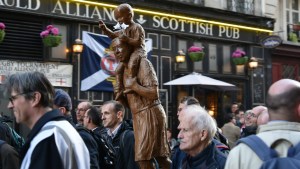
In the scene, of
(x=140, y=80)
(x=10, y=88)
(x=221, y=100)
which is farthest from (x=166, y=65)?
(x=10, y=88)

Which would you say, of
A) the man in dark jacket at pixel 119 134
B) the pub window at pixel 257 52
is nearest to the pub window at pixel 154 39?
the pub window at pixel 257 52

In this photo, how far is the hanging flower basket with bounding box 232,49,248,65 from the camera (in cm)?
2000

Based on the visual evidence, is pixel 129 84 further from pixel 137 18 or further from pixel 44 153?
pixel 137 18

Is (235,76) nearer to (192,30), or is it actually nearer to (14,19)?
(192,30)

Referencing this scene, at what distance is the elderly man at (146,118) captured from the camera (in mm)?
6051

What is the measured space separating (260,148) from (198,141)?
151 cm

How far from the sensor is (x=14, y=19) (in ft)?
48.2

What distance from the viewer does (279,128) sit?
10.3 ft

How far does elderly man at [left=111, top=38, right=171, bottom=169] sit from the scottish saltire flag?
9236mm

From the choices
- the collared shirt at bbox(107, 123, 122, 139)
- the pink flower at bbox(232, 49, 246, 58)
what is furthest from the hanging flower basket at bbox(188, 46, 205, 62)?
the collared shirt at bbox(107, 123, 122, 139)

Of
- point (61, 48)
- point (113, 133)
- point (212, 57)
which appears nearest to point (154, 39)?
point (212, 57)

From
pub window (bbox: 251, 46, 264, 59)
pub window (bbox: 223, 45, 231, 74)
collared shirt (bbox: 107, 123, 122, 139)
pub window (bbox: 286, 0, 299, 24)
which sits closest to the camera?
collared shirt (bbox: 107, 123, 122, 139)

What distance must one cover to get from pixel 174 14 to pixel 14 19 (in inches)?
237

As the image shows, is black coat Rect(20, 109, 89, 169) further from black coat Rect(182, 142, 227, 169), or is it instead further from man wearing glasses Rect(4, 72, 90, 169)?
black coat Rect(182, 142, 227, 169)
